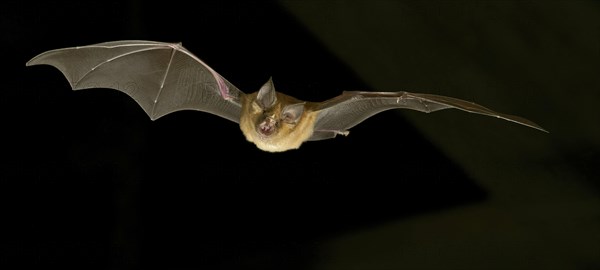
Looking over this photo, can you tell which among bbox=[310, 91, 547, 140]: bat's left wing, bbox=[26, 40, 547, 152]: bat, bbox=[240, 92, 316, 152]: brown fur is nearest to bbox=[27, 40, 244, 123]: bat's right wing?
bbox=[26, 40, 547, 152]: bat

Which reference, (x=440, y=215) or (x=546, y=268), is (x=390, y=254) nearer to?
(x=440, y=215)

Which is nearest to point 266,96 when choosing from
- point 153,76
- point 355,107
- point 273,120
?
point 273,120

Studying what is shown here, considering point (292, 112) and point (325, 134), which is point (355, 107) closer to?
point (325, 134)

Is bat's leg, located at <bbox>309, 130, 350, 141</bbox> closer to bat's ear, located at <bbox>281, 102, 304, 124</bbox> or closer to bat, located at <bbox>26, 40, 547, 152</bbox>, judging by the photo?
bat, located at <bbox>26, 40, 547, 152</bbox>

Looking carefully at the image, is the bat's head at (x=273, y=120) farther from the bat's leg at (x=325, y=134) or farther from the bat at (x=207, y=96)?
the bat's leg at (x=325, y=134)

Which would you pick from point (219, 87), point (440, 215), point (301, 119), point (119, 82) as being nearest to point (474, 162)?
point (440, 215)

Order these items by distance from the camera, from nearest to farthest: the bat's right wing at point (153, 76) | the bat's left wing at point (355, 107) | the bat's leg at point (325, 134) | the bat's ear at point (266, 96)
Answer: the bat's ear at point (266, 96) < the bat's left wing at point (355, 107) < the bat's right wing at point (153, 76) < the bat's leg at point (325, 134)

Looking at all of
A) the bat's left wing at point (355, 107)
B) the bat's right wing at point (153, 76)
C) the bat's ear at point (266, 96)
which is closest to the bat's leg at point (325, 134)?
the bat's left wing at point (355, 107)
